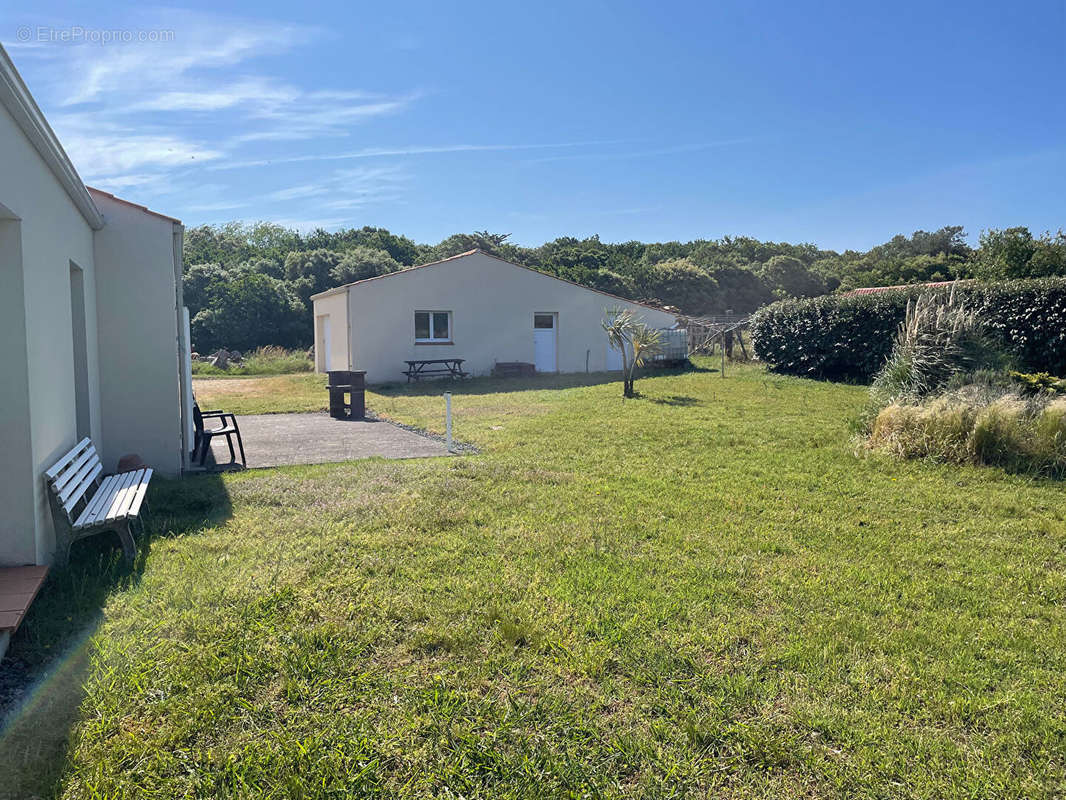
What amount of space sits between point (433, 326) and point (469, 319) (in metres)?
1.17

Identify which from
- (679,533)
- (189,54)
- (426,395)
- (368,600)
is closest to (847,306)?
(426,395)

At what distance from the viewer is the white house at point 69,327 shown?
423cm

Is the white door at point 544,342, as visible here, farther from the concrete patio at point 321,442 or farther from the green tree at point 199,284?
the green tree at point 199,284

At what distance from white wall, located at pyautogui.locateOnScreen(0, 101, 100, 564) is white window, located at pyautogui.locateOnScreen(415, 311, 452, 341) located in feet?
54.6

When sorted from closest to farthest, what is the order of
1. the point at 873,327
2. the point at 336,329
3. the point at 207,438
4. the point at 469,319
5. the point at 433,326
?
1. the point at 207,438
2. the point at 873,327
3. the point at 433,326
4. the point at 469,319
5. the point at 336,329

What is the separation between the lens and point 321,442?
34.5 feet

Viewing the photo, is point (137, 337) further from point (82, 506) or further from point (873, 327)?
point (873, 327)

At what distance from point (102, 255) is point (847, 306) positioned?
16272mm

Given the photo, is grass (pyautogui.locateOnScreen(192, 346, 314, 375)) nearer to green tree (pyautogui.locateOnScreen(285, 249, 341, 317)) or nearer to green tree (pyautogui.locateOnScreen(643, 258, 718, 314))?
green tree (pyautogui.locateOnScreen(285, 249, 341, 317))

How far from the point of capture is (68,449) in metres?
5.57

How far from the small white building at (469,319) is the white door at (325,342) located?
0.13 feet

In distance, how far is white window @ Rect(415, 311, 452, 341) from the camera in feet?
72.3

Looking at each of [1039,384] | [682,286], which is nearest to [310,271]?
[682,286]

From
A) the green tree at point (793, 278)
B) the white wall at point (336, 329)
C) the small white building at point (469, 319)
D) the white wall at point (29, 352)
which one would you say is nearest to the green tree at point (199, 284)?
the white wall at point (336, 329)
